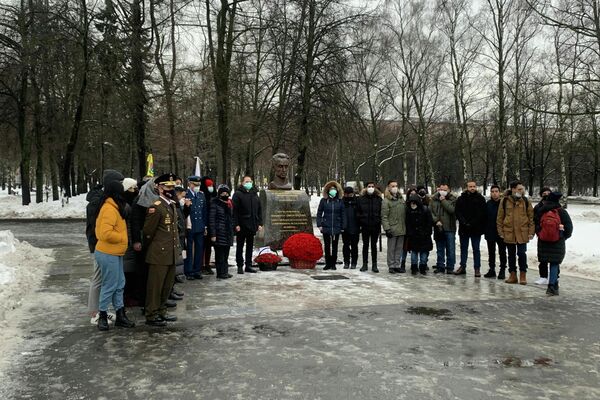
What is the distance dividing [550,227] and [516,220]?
2.67 ft

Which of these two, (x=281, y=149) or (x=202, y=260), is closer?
(x=202, y=260)

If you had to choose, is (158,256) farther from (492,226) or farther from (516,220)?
(492,226)

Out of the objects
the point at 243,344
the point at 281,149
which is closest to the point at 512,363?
the point at 243,344

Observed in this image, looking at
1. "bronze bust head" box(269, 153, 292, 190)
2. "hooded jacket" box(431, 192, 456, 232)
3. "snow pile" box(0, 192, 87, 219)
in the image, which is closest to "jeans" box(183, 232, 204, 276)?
"bronze bust head" box(269, 153, 292, 190)

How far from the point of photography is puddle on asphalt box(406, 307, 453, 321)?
6.45 m

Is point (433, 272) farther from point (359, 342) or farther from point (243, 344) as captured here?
point (243, 344)

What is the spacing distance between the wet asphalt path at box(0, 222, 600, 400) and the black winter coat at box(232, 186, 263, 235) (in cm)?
162

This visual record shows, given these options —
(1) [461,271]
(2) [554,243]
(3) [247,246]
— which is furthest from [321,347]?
(1) [461,271]

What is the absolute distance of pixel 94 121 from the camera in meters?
28.8

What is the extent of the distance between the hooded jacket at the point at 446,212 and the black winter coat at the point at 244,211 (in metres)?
3.60

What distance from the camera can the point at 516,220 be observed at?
28.9ft

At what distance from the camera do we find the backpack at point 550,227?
798cm

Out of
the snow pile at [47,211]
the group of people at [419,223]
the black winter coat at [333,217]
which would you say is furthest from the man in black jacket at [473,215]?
the snow pile at [47,211]

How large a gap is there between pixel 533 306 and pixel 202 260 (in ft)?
18.2
